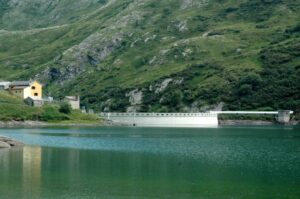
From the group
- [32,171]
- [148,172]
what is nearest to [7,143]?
[32,171]

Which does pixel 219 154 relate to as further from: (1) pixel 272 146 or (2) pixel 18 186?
(2) pixel 18 186

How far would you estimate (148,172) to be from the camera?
7250cm

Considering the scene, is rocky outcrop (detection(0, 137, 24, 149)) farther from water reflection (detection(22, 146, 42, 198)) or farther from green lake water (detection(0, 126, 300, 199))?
water reflection (detection(22, 146, 42, 198))

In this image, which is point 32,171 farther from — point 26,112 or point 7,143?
point 26,112

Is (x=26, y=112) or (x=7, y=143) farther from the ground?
(x=26, y=112)

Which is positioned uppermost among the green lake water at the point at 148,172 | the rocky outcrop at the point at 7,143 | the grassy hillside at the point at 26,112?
the grassy hillside at the point at 26,112

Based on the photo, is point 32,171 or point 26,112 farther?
point 26,112

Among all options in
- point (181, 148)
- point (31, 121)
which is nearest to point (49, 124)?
point (31, 121)

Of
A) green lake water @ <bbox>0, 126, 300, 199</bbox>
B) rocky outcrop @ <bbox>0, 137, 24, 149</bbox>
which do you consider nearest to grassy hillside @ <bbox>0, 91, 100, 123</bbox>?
green lake water @ <bbox>0, 126, 300, 199</bbox>

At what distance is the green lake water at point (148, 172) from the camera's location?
5847cm

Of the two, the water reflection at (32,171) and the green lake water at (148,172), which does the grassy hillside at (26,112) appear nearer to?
the green lake water at (148,172)

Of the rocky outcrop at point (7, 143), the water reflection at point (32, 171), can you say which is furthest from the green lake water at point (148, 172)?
the rocky outcrop at point (7, 143)

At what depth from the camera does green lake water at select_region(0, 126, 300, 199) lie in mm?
58469

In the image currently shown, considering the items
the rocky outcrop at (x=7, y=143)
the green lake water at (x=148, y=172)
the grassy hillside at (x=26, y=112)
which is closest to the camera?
the green lake water at (x=148, y=172)
